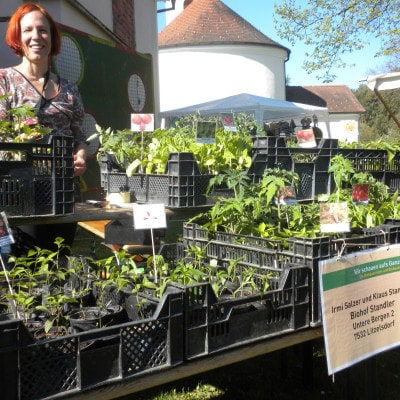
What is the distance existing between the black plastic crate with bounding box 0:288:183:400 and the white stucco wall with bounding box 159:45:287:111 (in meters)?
23.9

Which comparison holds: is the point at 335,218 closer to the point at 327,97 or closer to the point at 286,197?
the point at 286,197

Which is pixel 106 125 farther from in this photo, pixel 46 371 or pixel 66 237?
pixel 46 371

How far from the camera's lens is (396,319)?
200 cm

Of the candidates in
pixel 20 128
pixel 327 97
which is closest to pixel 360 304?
pixel 20 128

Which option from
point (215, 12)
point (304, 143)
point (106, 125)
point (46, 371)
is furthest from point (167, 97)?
point (46, 371)

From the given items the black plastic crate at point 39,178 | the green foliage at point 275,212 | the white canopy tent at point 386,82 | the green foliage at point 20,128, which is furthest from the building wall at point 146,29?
the black plastic crate at point 39,178

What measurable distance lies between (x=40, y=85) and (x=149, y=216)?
3.02 ft

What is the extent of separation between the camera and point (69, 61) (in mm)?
4965

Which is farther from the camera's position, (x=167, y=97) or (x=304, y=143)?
(x=167, y=97)

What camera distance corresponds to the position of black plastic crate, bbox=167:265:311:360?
154 centimetres

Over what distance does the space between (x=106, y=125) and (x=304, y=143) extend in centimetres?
323

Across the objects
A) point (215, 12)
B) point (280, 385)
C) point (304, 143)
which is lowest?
point (280, 385)

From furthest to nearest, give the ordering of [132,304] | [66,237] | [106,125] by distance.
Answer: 1. [106,125]
2. [66,237]
3. [132,304]

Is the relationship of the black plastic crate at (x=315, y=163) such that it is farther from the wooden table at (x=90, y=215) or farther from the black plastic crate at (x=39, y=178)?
the black plastic crate at (x=39, y=178)
